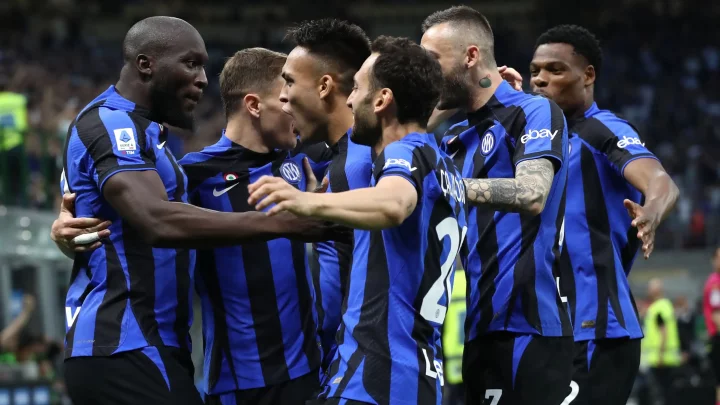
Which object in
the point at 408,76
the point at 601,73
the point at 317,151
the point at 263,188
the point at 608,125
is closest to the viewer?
the point at 263,188

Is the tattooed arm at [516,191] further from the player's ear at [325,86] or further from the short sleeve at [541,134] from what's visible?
the player's ear at [325,86]

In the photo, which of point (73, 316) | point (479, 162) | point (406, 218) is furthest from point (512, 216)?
point (73, 316)

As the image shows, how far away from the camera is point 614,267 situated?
18.0 feet

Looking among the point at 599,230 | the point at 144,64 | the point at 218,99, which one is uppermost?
the point at 144,64

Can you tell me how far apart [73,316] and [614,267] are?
2.74 metres

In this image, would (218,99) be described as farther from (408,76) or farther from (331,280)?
(408,76)

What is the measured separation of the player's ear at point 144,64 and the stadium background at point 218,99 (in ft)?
24.5

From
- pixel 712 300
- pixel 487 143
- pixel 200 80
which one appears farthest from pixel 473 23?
pixel 712 300

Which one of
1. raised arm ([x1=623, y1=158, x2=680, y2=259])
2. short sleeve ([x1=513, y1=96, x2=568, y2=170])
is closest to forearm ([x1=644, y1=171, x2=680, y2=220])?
raised arm ([x1=623, y1=158, x2=680, y2=259])

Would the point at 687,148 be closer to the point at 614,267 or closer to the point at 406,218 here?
the point at 614,267

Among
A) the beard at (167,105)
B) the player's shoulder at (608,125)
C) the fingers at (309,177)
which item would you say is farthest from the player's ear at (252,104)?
the player's shoulder at (608,125)

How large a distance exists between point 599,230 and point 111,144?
102 inches

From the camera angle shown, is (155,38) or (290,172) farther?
(290,172)

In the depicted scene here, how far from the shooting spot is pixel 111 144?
417 centimetres
